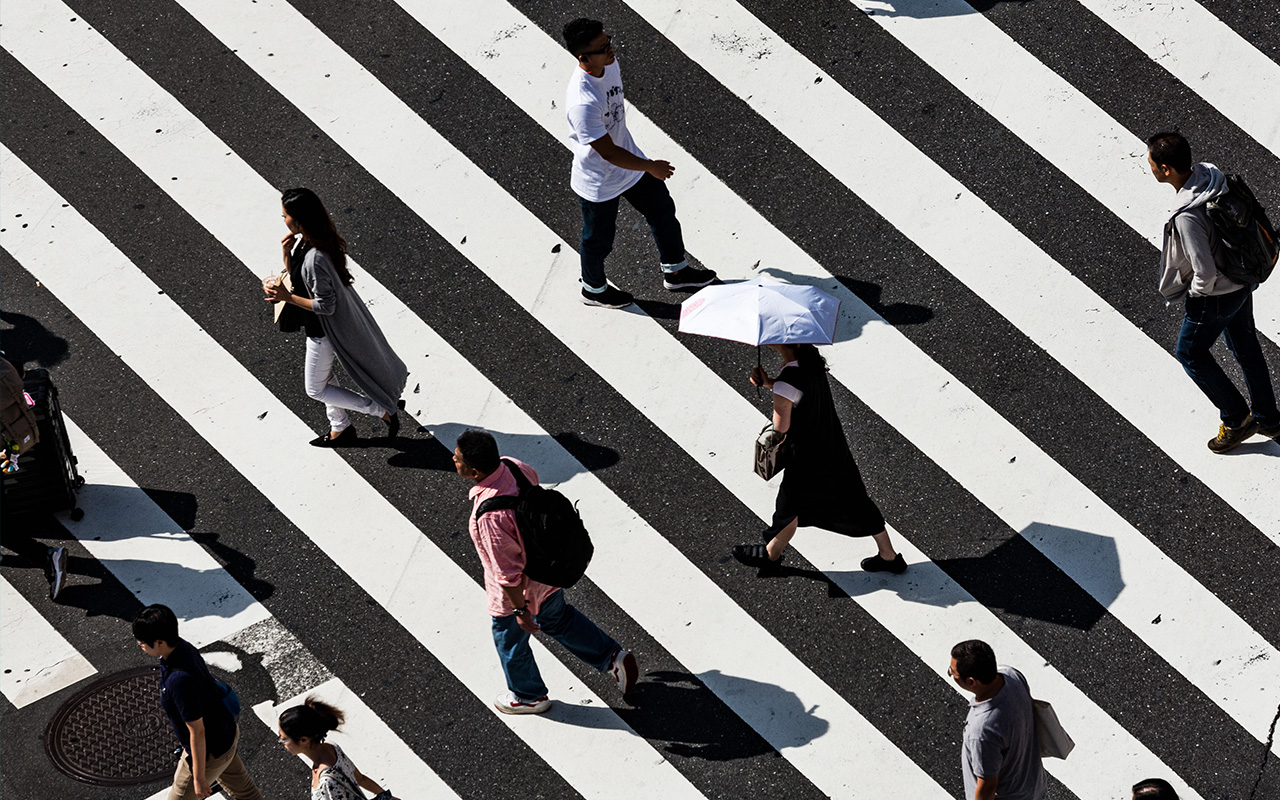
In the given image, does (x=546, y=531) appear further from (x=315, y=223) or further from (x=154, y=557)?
(x=154, y=557)

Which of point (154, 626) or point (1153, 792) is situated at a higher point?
point (1153, 792)

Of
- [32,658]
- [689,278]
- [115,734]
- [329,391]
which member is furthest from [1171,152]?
[32,658]

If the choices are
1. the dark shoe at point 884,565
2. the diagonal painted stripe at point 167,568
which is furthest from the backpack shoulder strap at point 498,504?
the dark shoe at point 884,565

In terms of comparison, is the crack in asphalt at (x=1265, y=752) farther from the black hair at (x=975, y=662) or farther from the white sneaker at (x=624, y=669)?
the white sneaker at (x=624, y=669)

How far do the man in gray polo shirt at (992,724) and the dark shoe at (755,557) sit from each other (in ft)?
6.75

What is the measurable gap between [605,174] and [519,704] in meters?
3.21

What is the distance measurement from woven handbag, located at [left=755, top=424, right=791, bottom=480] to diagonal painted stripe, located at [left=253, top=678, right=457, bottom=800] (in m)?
2.33

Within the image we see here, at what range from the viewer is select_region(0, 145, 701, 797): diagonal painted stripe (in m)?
7.77

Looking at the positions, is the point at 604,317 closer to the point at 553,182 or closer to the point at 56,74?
the point at 553,182

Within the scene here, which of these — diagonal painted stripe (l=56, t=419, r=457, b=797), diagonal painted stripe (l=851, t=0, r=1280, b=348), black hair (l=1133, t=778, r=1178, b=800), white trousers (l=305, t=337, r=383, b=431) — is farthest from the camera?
diagonal painted stripe (l=851, t=0, r=1280, b=348)

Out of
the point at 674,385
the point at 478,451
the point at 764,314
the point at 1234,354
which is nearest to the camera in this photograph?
the point at 478,451

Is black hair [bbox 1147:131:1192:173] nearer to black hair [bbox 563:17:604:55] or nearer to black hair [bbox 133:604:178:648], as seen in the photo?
black hair [bbox 563:17:604:55]

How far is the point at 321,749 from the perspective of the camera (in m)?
6.64

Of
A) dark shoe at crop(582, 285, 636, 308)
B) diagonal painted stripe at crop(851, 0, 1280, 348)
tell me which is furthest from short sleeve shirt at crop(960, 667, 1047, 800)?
dark shoe at crop(582, 285, 636, 308)
